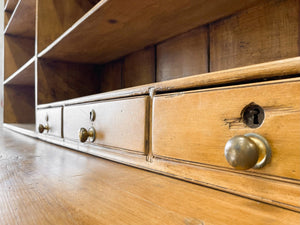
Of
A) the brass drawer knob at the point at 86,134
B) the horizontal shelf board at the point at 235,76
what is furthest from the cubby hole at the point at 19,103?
the horizontal shelf board at the point at 235,76

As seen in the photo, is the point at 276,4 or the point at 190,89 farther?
the point at 276,4

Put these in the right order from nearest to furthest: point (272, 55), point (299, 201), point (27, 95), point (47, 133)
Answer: point (299, 201)
point (272, 55)
point (47, 133)
point (27, 95)

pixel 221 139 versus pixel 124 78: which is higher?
pixel 124 78

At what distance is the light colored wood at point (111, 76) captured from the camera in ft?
4.36

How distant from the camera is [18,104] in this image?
7.57 ft

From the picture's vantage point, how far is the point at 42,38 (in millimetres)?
1261

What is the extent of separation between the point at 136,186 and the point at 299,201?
0.79 feet

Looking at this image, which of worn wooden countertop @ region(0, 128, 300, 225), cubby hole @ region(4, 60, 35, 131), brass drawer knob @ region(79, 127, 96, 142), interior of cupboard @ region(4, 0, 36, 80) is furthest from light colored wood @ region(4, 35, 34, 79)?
worn wooden countertop @ region(0, 128, 300, 225)

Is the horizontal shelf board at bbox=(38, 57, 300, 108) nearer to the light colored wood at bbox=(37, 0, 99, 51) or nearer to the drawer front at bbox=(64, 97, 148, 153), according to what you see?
the drawer front at bbox=(64, 97, 148, 153)

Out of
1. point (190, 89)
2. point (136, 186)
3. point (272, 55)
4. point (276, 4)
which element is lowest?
point (136, 186)

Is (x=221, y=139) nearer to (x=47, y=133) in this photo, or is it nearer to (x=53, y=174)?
(x=53, y=174)

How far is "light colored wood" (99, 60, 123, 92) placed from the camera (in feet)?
4.36

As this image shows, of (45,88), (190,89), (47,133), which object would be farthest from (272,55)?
(45,88)

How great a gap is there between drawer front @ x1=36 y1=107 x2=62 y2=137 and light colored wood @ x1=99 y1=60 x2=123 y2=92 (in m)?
0.40
